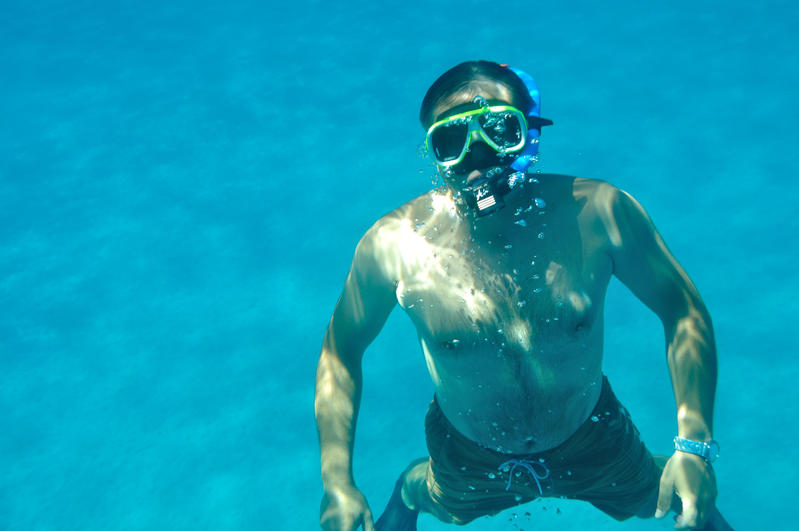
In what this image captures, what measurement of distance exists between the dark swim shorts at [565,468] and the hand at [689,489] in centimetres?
37

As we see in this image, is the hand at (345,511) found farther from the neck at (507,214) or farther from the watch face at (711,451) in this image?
the watch face at (711,451)

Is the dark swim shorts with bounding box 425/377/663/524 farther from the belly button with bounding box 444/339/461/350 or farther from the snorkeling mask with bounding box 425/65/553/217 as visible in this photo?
the snorkeling mask with bounding box 425/65/553/217

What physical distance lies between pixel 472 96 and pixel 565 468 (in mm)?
1329

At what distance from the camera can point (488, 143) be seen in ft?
5.84

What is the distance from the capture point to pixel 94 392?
17.5 feet

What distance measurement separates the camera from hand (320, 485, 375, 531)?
1.93 meters

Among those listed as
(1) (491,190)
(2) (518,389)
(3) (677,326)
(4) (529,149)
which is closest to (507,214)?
Result: (1) (491,190)

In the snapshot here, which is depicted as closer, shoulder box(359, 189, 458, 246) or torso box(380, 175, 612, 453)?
torso box(380, 175, 612, 453)

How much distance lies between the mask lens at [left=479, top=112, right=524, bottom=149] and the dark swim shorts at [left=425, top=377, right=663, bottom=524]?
1.02m

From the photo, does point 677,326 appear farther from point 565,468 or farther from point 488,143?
point 488,143

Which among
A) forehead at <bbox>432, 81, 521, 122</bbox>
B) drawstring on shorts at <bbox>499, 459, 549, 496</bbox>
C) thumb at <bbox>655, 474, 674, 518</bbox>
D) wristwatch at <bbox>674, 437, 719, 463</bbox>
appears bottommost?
thumb at <bbox>655, 474, 674, 518</bbox>

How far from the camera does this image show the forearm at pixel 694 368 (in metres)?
1.94

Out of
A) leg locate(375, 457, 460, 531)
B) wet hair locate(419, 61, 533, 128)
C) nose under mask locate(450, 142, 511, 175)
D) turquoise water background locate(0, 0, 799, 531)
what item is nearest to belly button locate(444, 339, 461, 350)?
nose under mask locate(450, 142, 511, 175)

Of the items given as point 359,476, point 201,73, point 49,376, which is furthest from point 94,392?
point 201,73
